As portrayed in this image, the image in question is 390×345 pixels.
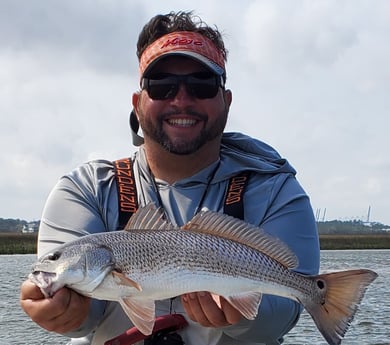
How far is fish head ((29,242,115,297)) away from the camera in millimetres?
3389

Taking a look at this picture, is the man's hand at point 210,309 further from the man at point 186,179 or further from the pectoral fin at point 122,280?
the pectoral fin at point 122,280

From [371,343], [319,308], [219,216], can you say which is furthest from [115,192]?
[371,343]

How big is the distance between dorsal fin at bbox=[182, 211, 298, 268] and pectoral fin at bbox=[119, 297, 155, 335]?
49 centimetres

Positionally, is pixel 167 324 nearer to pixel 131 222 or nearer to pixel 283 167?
pixel 131 222

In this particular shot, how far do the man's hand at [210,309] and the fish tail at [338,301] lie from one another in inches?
16.8

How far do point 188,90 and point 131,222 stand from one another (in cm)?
108

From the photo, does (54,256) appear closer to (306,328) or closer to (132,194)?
(132,194)

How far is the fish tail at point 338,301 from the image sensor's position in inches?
144

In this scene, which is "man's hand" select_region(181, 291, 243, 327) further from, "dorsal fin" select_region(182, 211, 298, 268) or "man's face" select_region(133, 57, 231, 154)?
"man's face" select_region(133, 57, 231, 154)

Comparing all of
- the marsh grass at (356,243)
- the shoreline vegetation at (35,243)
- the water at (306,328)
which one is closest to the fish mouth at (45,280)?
the water at (306,328)

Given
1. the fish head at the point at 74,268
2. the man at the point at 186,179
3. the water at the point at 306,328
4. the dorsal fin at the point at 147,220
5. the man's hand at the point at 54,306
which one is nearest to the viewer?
the fish head at the point at 74,268

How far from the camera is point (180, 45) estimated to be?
14.8 ft

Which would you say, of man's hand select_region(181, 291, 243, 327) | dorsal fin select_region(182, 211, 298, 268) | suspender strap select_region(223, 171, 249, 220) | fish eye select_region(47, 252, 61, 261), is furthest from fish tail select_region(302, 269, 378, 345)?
fish eye select_region(47, 252, 61, 261)

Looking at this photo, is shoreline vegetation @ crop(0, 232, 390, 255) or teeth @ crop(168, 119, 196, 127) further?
shoreline vegetation @ crop(0, 232, 390, 255)
